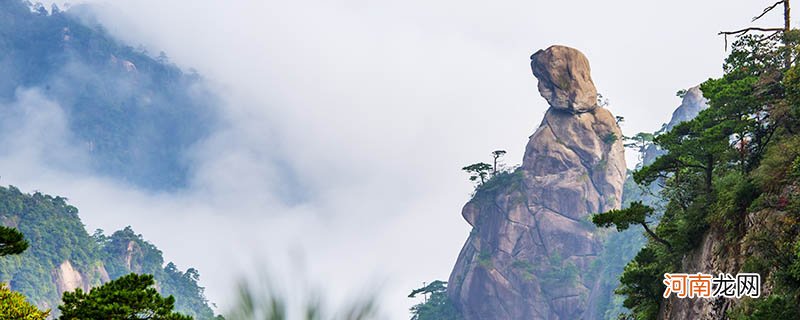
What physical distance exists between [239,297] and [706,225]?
15711mm

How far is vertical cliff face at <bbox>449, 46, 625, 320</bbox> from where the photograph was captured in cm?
5909

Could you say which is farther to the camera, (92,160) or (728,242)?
(92,160)

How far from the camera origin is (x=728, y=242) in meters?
16.4

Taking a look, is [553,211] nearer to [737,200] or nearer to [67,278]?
[737,200]

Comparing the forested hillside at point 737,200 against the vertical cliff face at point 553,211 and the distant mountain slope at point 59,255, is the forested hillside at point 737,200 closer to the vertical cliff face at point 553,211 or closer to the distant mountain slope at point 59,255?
the vertical cliff face at point 553,211

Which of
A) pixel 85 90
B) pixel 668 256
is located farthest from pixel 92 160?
pixel 668 256

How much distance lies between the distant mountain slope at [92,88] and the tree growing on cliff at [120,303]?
610 ft

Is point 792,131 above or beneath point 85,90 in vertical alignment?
beneath

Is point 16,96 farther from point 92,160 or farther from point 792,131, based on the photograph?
point 792,131

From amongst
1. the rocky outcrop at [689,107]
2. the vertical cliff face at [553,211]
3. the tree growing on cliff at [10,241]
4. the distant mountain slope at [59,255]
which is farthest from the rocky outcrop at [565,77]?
the distant mountain slope at [59,255]

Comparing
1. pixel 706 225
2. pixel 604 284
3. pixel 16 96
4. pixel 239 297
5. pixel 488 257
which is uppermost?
pixel 16 96

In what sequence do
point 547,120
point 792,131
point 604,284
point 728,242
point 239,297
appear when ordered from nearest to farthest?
point 239,297 → point 728,242 → point 792,131 → point 604,284 → point 547,120

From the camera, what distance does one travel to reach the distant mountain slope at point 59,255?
2913 inches

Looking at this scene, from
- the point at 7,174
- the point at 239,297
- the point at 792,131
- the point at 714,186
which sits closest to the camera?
the point at 239,297
